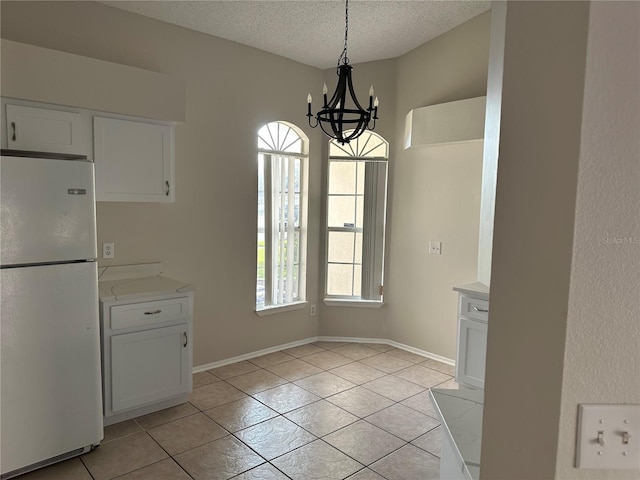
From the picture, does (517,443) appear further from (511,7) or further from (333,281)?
A: (333,281)

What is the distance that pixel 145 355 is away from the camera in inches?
117

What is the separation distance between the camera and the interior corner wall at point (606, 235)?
0.68m

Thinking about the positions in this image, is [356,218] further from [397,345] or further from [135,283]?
[135,283]

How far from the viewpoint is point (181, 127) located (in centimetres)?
356

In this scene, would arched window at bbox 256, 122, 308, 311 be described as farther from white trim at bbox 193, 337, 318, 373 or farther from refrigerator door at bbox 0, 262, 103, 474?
refrigerator door at bbox 0, 262, 103, 474

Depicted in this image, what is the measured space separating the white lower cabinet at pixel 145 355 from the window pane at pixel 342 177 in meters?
2.09

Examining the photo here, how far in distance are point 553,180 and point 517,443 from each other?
A: 17.9 inches

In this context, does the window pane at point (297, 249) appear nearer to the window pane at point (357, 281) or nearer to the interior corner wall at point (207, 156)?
the interior corner wall at point (207, 156)

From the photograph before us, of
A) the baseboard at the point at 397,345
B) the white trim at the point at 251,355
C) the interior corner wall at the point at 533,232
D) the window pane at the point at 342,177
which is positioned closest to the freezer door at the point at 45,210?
the white trim at the point at 251,355

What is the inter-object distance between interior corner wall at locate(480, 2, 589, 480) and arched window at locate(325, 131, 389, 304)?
3837 millimetres

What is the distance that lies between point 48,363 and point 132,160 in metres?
1.43

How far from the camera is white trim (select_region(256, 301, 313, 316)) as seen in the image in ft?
14.0

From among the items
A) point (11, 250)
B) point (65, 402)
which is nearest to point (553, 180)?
point (11, 250)

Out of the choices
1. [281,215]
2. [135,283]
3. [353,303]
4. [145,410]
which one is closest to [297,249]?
[281,215]
